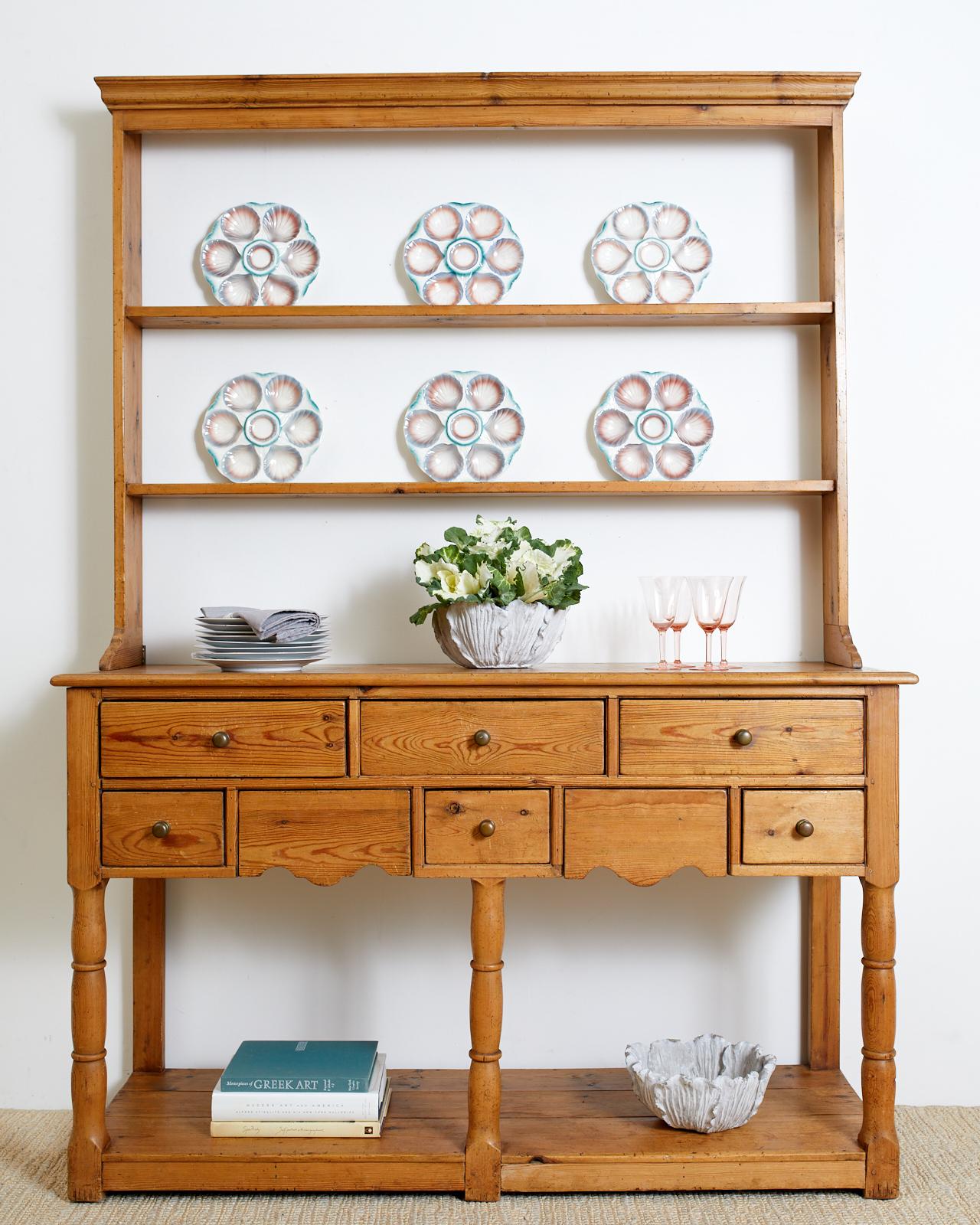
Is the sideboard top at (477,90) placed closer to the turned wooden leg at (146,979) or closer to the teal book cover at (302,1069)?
the turned wooden leg at (146,979)

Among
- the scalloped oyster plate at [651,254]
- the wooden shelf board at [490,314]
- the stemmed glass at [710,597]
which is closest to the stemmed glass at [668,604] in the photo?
the stemmed glass at [710,597]

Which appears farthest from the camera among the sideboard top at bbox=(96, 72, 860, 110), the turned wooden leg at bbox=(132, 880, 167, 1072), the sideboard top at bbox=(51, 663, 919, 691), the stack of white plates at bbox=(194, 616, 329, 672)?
the turned wooden leg at bbox=(132, 880, 167, 1072)

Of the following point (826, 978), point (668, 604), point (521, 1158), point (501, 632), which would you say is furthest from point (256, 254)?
point (826, 978)

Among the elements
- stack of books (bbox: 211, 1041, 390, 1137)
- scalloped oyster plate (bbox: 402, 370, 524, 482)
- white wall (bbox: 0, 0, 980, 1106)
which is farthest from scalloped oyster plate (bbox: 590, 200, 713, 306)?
stack of books (bbox: 211, 1041, 390, 1137)

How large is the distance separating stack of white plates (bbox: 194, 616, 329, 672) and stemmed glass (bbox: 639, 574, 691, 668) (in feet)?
2.31

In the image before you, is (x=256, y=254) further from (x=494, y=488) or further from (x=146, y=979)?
(x=146, y=979)

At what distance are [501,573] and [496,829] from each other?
1.56 feet

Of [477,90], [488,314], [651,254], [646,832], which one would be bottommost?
[646,832]

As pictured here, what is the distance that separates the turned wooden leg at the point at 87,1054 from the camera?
6.34 ft

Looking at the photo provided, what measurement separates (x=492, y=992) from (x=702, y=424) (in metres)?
1.29

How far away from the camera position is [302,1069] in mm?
2053

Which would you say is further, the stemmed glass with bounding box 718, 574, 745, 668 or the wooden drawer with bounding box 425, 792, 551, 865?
the stemmed glass with bounding box 718, 574, 745, 668

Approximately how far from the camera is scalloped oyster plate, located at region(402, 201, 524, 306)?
7.73 ft

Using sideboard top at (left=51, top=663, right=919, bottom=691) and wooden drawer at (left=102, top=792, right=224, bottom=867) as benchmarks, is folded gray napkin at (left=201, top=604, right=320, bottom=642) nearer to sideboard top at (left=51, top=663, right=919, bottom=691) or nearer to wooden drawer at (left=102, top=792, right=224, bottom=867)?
sideboard top at (left=51, top=663, right=919, bottom=691)
